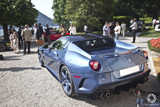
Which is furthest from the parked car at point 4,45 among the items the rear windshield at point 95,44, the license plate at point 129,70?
the license plate at point 129,70

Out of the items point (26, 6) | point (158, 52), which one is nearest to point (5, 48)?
point (26, 6)

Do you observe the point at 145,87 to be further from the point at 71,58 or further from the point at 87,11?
the point at 87,11

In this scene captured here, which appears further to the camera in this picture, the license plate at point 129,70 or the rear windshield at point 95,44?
the rear windshield at point 95,44

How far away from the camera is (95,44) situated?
3844 mm

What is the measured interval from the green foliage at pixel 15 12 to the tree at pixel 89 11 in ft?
20.6

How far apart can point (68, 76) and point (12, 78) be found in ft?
9.09

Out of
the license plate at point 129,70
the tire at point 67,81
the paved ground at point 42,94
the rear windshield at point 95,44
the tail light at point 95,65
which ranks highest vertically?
the rear windshield at point 95,44

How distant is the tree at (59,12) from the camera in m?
40.8

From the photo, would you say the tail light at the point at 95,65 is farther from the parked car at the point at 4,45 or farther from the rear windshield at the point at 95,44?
the parked car at the point at 4,45

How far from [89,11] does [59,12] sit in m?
24.3

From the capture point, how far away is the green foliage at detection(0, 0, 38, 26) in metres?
15.2

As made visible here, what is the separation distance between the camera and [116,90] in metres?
2.97

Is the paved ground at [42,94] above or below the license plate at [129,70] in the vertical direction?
below

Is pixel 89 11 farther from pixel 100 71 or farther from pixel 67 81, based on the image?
pixel 100 71
